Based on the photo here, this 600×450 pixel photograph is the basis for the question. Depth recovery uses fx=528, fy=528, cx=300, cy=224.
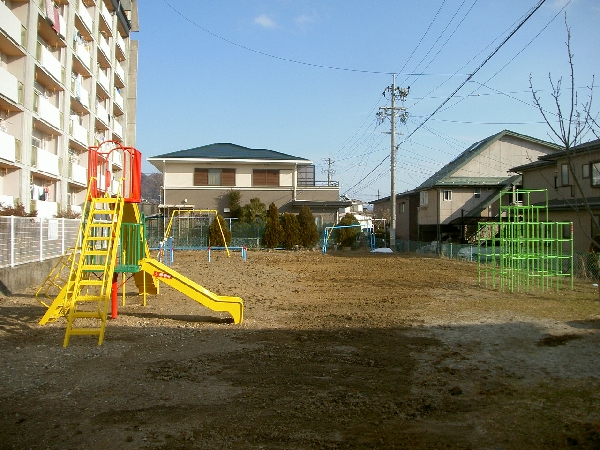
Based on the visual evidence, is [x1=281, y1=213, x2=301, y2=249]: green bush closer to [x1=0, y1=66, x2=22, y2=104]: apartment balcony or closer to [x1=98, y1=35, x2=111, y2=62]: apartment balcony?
[x1=98, y1=35, x2=111, y2=62]: apartment balcony

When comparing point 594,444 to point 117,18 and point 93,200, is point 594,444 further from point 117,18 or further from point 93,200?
point 117,18

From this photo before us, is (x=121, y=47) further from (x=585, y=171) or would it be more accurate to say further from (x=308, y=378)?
(x=308, y=378)

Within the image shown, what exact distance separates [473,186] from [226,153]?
17335 millimetres

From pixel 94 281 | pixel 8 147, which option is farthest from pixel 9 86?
pixel 94 281

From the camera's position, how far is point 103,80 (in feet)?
103

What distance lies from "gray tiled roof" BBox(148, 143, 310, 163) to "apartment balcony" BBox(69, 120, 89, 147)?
344 inches

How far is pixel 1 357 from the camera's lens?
616 cm

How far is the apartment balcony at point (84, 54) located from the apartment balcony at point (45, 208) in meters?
8.00

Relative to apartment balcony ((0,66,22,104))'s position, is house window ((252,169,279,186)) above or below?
below

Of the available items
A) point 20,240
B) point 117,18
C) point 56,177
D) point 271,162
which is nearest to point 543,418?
point 20,240

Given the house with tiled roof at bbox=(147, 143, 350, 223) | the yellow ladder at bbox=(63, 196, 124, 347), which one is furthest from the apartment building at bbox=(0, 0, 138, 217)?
the yellow ladder at bbox=(63, 196, 124, 347)

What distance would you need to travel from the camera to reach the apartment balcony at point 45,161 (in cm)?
2124

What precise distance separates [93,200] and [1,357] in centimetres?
268

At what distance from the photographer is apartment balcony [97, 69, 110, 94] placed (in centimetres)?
3028
